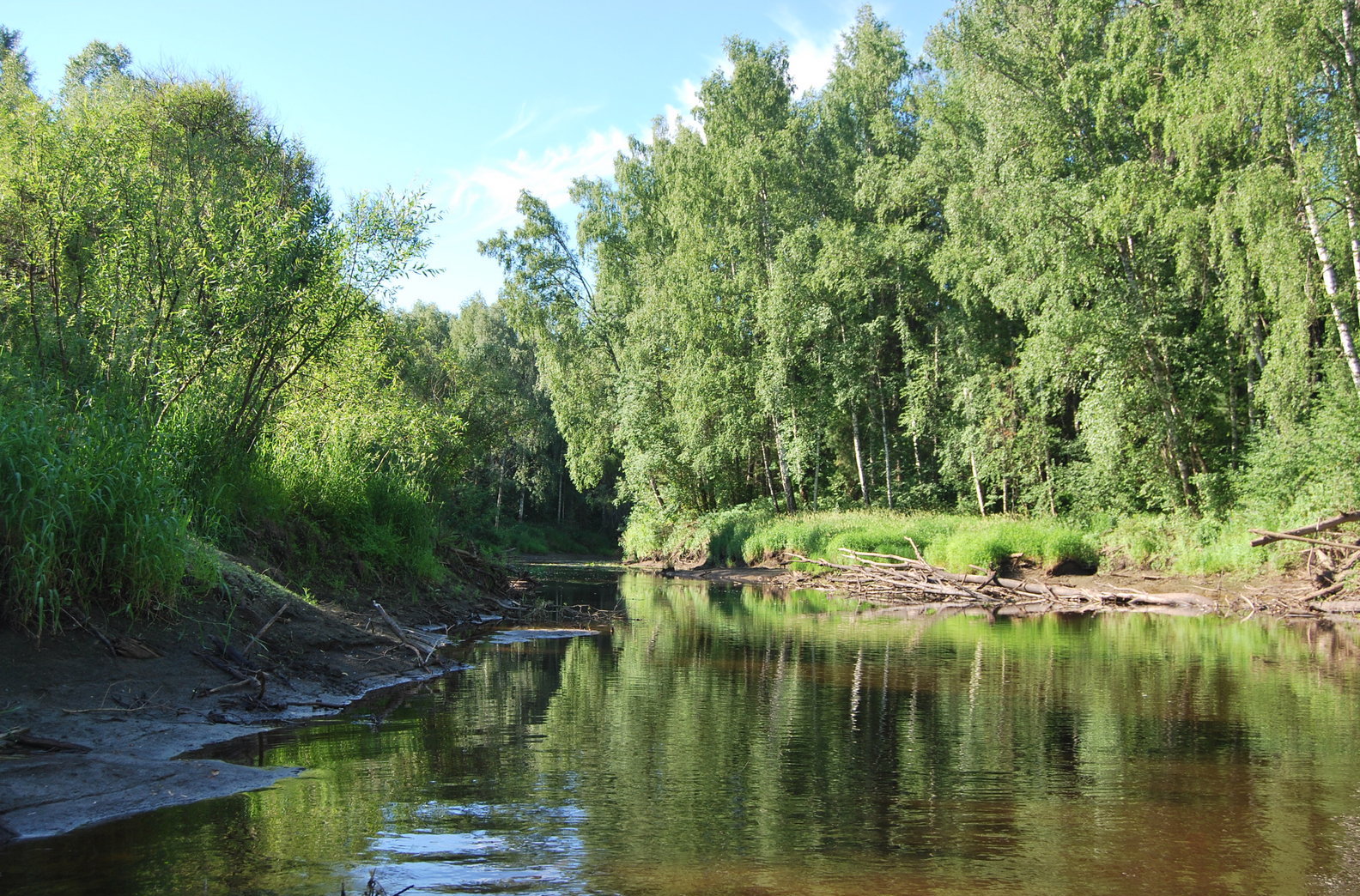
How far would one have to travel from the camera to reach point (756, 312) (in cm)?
3412

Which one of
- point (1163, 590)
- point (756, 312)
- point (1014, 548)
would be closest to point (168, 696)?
point (1163, 590)

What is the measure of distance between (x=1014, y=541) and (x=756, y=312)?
45.6 ft

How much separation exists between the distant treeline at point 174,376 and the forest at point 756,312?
0.05 m

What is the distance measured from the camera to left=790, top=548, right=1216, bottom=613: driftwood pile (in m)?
18.9

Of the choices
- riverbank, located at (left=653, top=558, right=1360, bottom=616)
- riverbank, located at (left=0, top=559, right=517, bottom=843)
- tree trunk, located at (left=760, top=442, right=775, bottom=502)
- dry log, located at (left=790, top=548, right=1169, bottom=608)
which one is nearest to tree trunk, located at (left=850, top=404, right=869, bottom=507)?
tree trunk, located at (left=760, top=442, right=775, bottom=502)

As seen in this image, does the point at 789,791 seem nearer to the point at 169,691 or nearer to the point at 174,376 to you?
the point at 169,691

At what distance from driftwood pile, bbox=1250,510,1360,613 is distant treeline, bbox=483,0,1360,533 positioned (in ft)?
3.34

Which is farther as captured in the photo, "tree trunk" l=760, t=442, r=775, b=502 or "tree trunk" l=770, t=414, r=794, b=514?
"tree trunk" l=760, t=442, r=775, b=502

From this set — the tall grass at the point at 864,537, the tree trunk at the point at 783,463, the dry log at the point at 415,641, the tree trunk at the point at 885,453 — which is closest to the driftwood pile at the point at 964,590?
the tall grass at the point at 864,537

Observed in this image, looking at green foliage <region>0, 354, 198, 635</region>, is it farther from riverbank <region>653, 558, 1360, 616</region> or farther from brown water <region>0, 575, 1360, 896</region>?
riverbank <region>653, 558, 1360, 616</region>

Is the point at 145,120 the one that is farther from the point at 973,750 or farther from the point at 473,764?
the point at 973,750

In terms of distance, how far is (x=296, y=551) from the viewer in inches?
452

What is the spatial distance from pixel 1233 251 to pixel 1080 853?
62.7ft

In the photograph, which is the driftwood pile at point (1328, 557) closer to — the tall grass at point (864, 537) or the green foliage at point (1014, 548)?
the green foliage at point (1014, 548)
